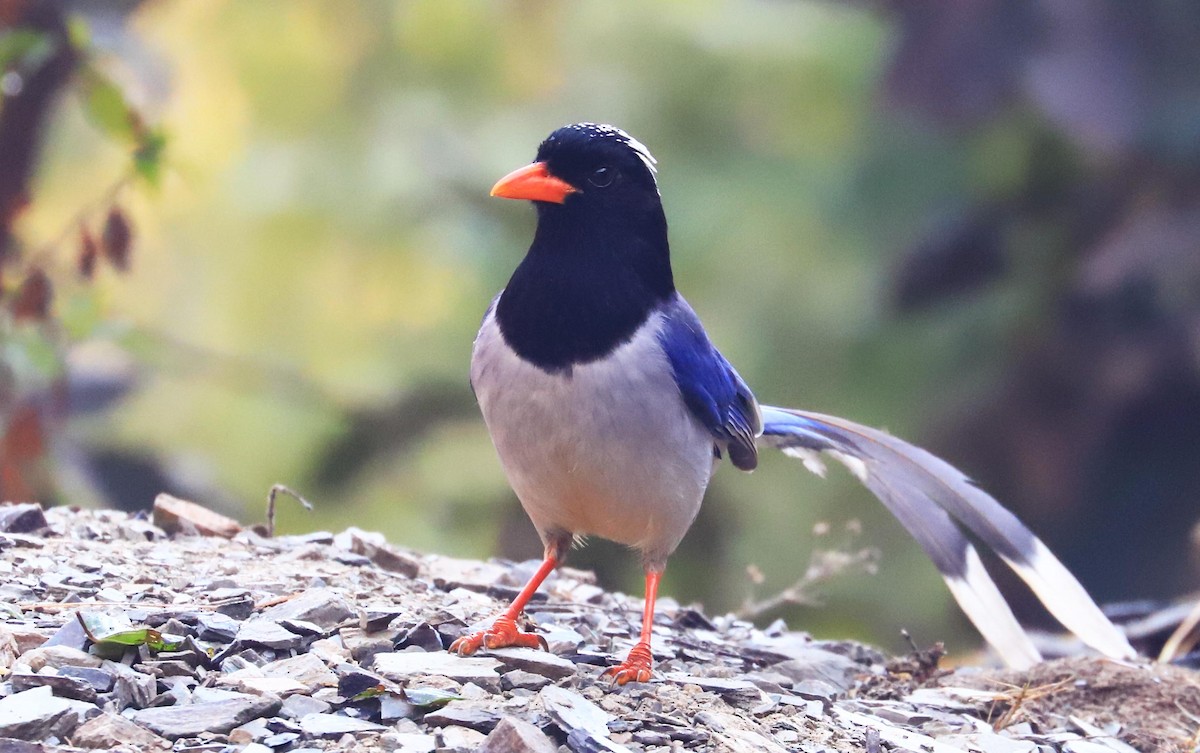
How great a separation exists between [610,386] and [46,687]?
1114 mm

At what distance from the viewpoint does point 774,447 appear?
3264mm

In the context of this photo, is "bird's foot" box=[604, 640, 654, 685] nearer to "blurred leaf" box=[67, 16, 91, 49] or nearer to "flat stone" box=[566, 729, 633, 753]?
"flat stone" box=[566, 729, 633, 753]

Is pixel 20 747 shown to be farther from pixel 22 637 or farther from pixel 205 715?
pixel 22 637

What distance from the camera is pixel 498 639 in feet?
7.80

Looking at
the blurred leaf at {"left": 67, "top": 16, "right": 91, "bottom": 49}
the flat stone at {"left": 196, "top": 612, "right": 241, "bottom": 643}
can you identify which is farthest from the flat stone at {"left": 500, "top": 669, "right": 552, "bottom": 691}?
the blurred leaf at {"left": 67, "top": 16, "right": 91, "bottom": 49}

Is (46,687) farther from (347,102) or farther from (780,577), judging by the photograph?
(347,102)

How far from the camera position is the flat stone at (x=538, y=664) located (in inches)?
89.7

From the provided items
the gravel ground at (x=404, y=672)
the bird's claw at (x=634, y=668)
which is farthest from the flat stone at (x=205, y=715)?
the bird's claw at (x=634, y=668)

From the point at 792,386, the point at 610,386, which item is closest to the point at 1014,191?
the point at 792,386

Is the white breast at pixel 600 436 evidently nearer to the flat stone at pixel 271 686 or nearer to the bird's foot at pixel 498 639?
the bird's foot at pixel 498 639

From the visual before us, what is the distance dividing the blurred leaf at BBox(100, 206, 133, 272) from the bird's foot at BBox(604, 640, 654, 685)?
7.59 ft

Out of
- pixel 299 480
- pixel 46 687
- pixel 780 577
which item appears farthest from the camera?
pixel 299 480

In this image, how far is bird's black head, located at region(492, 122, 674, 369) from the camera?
2484mm

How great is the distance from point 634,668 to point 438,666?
387 millimetres
